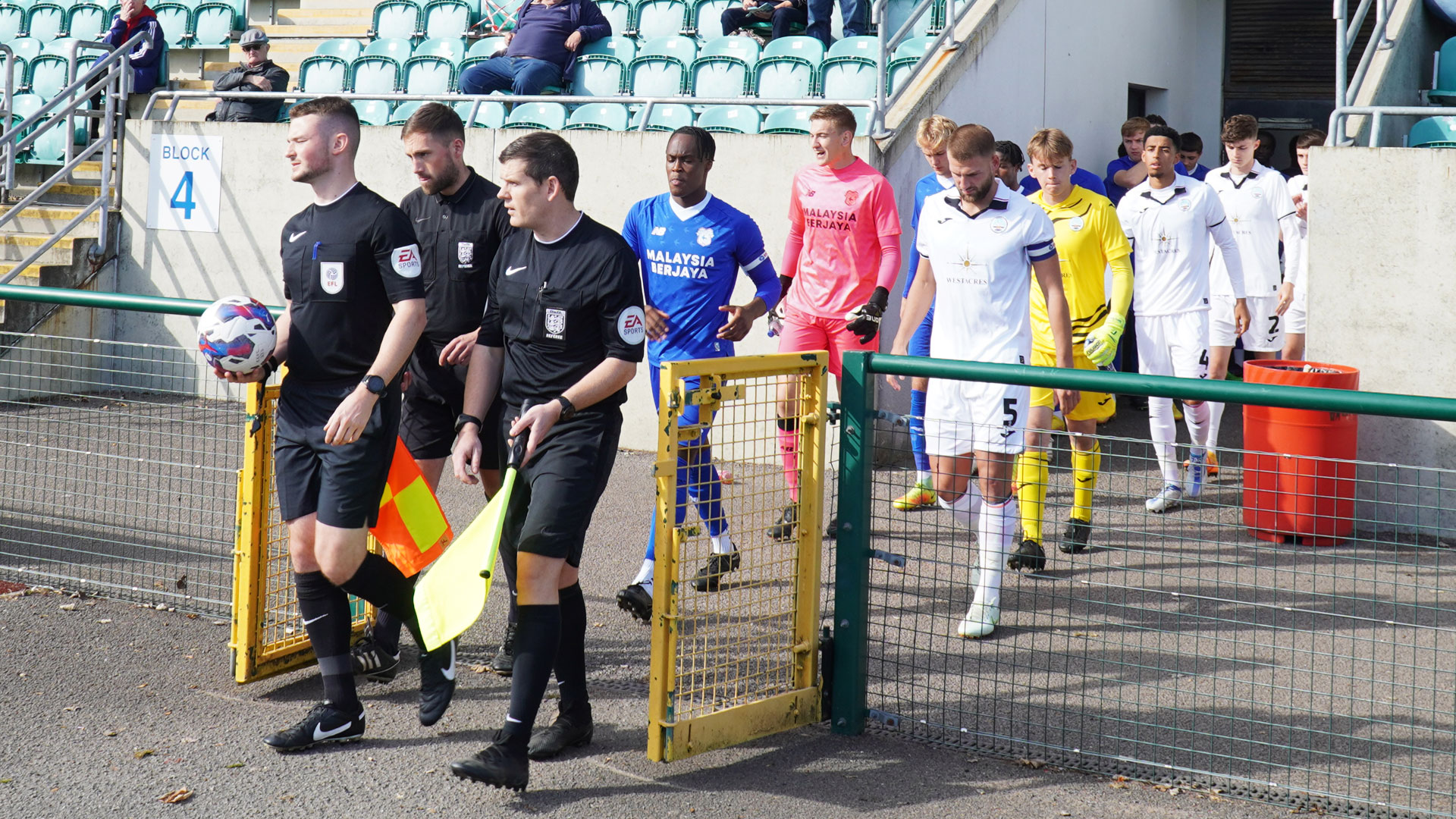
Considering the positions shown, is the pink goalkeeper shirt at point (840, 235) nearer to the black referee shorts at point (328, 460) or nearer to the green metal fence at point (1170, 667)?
the green metal fence at point (1170, 667)

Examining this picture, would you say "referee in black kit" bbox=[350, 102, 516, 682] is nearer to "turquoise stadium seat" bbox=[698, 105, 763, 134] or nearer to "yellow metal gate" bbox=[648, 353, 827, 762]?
"yellow metal gate" bbox=[648, 353, 827, 762]

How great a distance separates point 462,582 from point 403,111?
8918mm

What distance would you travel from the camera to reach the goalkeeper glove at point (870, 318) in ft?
22.3

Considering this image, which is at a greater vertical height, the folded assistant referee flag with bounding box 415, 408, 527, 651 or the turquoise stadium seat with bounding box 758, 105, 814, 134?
the turquoise stadium seat with bounding box 758, 105, 814, 134

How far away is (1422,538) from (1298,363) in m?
1.32

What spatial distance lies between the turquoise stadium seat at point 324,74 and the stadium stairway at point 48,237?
2.26 m

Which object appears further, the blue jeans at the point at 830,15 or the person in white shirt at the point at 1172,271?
the blue jeans at the point at 830,15

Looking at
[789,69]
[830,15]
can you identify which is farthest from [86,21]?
[789,69]

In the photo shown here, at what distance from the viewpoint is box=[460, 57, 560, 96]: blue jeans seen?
11.8 meters

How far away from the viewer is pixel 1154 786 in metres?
4.27

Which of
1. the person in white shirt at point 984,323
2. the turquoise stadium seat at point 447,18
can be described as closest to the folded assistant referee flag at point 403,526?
the person in white shirt at point 984,323

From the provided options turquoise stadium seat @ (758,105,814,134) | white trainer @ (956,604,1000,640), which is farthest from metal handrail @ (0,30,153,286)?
white trainer @ (956,604,1000,640)

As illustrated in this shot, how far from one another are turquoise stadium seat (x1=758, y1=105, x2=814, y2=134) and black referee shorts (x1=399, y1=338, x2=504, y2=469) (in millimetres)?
5641

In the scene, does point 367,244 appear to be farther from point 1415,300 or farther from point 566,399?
point 1415,300
